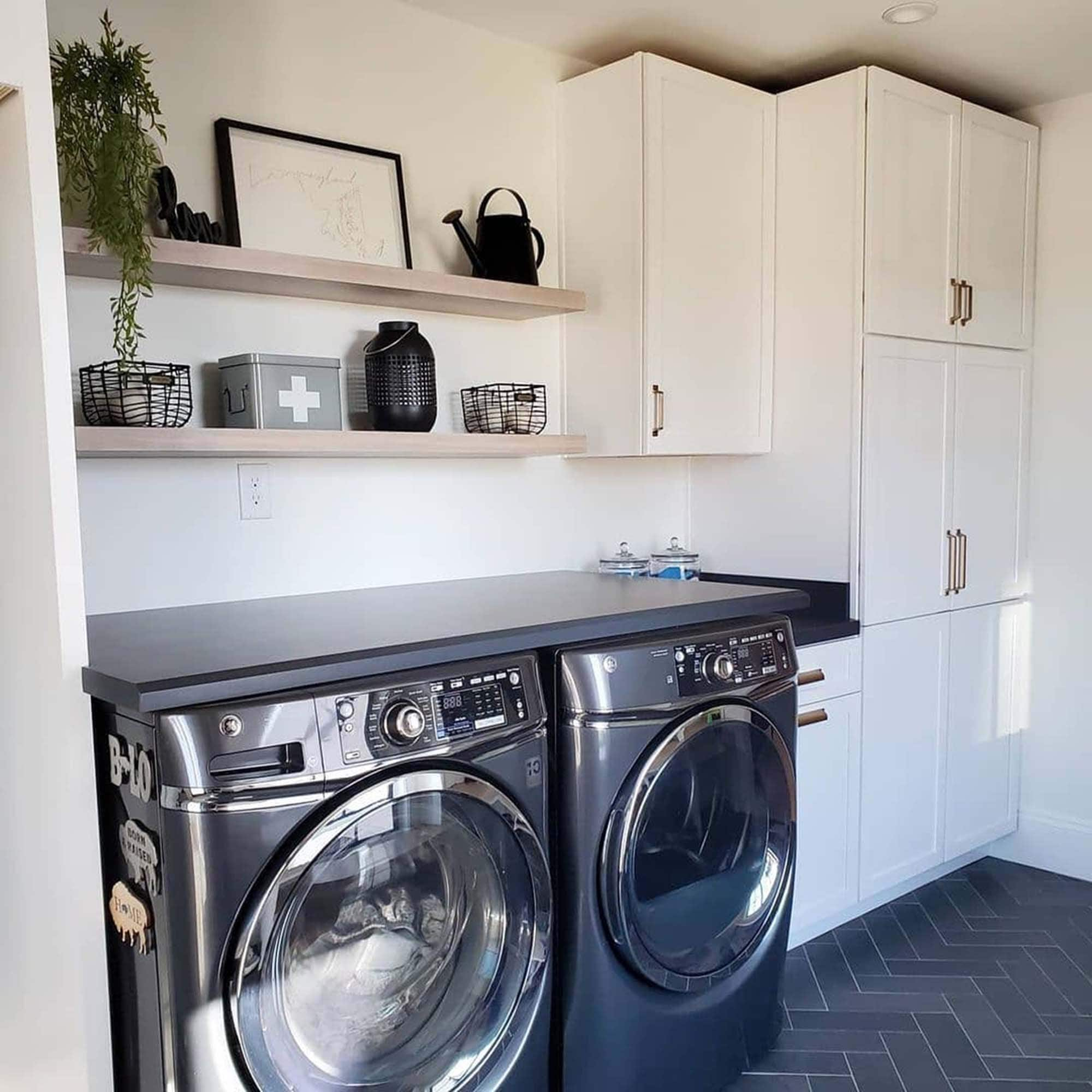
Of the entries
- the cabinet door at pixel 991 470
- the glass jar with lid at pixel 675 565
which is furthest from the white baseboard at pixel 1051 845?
the glass jar with lid at pixel 675 565

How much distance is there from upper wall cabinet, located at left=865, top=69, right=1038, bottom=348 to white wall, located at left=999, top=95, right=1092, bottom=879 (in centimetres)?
7

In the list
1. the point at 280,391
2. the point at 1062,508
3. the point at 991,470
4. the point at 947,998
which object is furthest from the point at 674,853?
the point at 1062,508

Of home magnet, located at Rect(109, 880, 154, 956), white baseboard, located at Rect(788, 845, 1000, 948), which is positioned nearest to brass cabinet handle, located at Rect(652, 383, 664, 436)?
white baseboard, located at Rect(788, 845, 1000, 948)

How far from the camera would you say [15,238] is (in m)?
1.60

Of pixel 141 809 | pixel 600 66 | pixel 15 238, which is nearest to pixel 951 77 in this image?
pixel 600 66

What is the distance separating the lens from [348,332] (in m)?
2.50

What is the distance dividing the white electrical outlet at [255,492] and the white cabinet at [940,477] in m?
1.58

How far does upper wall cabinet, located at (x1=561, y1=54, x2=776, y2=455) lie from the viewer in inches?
107

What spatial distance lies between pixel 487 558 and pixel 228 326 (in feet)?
2.98

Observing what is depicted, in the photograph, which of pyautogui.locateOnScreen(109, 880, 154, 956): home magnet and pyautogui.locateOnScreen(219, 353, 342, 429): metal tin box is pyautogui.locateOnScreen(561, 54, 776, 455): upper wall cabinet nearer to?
pyautogui.locateOnScreen(219, 353, 342, 429): metal tin box

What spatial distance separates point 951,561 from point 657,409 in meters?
1.09

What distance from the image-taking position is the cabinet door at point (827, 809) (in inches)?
107

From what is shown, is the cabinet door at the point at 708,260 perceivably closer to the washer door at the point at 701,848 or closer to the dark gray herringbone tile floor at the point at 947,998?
the washer door at the point at 701,848

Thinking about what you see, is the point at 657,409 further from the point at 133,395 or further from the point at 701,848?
the point at 133,395
